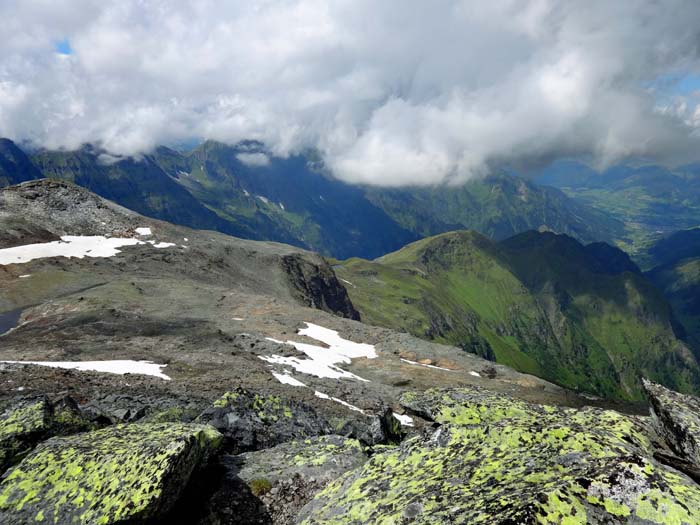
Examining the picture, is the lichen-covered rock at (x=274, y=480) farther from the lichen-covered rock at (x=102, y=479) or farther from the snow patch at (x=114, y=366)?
the snow patch at (x=114, y=366)

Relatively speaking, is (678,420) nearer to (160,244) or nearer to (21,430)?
(21,430)

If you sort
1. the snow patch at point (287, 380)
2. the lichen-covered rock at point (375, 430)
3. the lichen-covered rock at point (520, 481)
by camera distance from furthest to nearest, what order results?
the snow patch at point (287, 380), the lichen-covered rock at point (375, 430), the lichen-covered rock at point (520, 481)

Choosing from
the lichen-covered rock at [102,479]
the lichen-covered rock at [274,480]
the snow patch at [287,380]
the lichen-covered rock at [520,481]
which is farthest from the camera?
the snow patch at [287,380]

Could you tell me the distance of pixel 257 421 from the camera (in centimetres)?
1584

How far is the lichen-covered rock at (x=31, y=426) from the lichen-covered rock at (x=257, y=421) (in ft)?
12.7

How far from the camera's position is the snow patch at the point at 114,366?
1160 inches

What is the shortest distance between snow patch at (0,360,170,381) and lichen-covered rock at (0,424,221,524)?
20.7m

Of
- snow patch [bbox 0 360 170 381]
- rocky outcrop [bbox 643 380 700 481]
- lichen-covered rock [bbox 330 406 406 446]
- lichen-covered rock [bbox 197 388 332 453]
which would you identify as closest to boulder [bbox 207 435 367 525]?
lichen-covered rock [bbox 197 388 332 453]

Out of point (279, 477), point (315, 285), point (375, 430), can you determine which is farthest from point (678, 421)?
point (315, 285)

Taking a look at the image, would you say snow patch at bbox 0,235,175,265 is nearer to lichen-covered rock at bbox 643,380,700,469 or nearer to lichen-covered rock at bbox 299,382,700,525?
lichen-covered rock at bbox 299,382,700,525

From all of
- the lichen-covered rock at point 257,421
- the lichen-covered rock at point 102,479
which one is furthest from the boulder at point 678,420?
the lichen-covered rock at point 257,421

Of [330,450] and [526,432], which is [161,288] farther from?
[526,432]

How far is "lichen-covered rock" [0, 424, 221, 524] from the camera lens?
8.38m

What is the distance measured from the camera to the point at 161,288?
6456 cm
